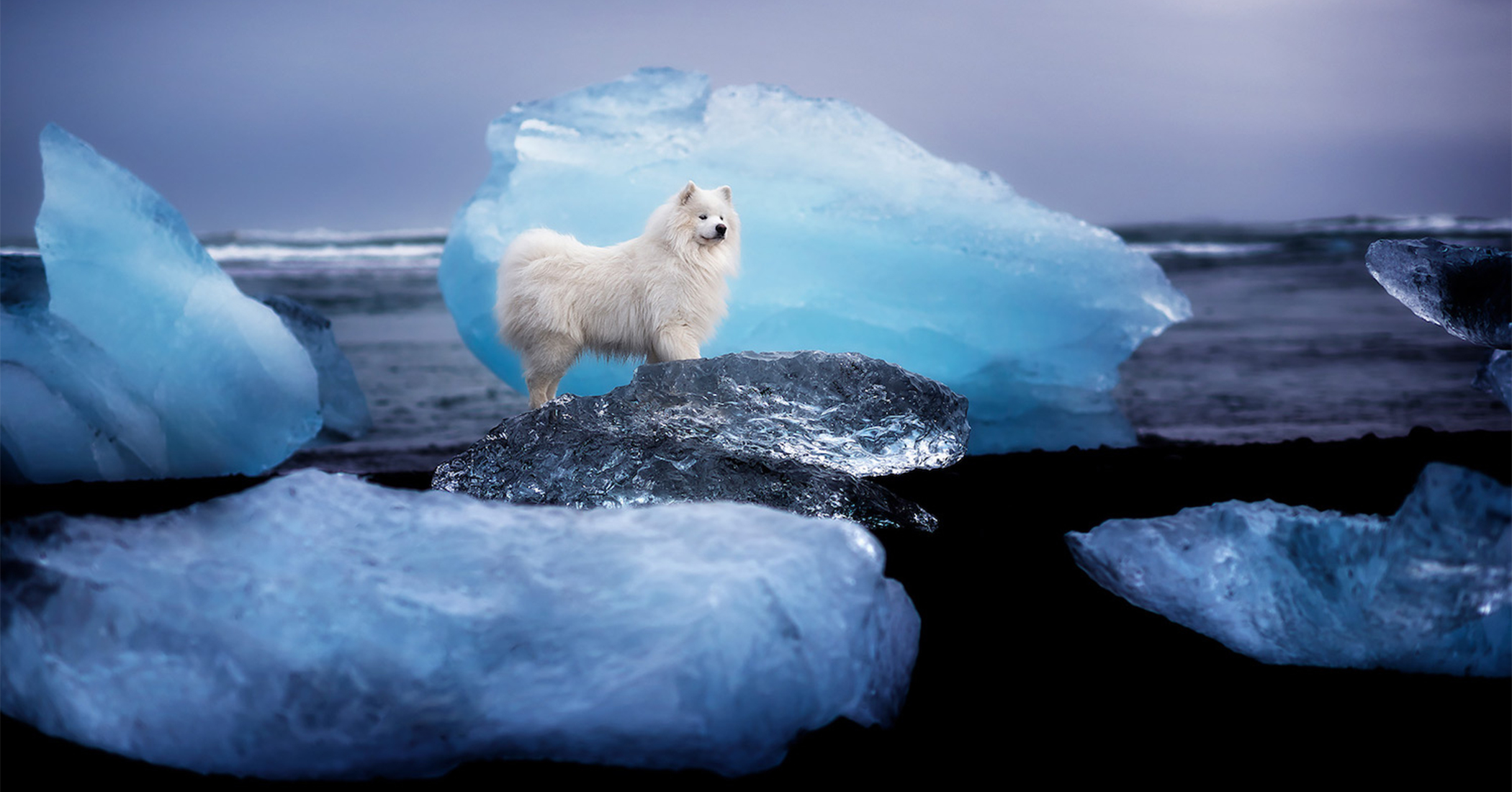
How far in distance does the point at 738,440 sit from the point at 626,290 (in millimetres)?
667

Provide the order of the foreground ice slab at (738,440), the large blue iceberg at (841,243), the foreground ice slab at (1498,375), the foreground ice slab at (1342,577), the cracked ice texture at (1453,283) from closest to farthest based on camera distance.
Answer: the foreground ice slab at (1342,577)
the foreground ice slab at (1498,375)
the cracked ice texture at (1453,283)
the foreground ice slab at (738,440)
the large blue iceberg at (841,243)

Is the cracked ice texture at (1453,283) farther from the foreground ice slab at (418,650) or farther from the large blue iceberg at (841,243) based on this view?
the foreground ice slab at (418,650)

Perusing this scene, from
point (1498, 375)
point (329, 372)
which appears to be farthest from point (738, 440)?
point (329, 372)

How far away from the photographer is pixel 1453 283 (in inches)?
96.8

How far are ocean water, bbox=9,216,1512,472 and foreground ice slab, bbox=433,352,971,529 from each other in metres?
1.44

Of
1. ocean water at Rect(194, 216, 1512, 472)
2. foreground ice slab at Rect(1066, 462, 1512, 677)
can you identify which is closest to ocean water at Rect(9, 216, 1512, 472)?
ocean water at Rect(194, 216, 1512, 472)

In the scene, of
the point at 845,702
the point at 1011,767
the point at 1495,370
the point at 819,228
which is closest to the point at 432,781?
the point at 845,702

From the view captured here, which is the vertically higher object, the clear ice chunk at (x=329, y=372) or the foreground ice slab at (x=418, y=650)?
the foreground ice slab at (x=418, y=650)

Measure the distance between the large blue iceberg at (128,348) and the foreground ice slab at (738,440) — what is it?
1791mm

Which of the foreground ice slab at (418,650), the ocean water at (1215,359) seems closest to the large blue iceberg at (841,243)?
the ocean water at (1215,359)

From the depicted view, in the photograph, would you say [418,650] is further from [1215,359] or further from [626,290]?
[1215,359]

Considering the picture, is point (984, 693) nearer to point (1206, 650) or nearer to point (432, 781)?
point (1206, 650)

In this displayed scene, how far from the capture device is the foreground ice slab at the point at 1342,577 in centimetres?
172

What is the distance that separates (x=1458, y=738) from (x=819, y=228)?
10.4 ft
